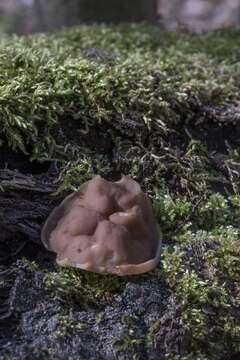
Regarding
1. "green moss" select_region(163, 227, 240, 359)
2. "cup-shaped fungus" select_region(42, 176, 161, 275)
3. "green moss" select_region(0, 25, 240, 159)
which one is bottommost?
"green moss" select_region(163, 227, 240, 359)

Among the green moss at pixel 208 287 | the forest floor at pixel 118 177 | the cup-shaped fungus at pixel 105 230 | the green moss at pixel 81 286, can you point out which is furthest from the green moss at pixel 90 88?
the green moss at pixel 208 287

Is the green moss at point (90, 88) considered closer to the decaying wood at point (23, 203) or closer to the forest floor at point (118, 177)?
the forest floor at point (118, 177)

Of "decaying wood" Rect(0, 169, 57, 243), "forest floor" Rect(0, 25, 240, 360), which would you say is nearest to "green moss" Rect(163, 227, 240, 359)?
"forest floor" Rect(0, 25, 240, 360)

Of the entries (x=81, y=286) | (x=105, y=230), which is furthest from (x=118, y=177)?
(x=81, y=286)

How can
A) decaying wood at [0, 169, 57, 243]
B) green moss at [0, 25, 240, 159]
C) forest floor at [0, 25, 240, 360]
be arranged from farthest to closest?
green moss at [0, 25, 240, 159]
decaying wood at [0, 169, 57, 243]
forest floor at [0, 25, 240, 360]

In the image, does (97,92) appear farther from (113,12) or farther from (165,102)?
(113,12)

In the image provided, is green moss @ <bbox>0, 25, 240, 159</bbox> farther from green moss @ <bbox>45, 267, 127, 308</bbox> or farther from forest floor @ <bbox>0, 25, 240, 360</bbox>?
green moss @ <bbox>45, 267, 127, 308</bbox>
